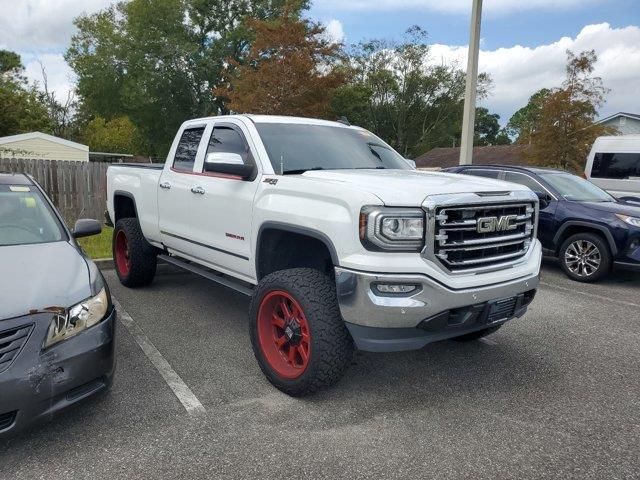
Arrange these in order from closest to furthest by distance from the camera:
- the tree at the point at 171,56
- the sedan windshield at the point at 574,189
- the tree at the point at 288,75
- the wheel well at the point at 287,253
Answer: the wheel well at the point at 287,253, the sedan windshield at the point at 574,189, the tree at the point at 288,75, the tree at the point at 171,56

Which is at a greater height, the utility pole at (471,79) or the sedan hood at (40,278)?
the utility pole at (471,79)

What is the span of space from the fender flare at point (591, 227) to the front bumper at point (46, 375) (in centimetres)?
694

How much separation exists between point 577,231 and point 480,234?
5350 mm

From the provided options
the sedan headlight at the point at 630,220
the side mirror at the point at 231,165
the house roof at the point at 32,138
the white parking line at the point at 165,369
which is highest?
the house roof at the point at 32,138

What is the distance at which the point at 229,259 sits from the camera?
171 inches

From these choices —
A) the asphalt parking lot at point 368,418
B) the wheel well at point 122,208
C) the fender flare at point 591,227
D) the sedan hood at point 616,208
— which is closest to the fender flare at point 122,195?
the wheel well at point 122,208

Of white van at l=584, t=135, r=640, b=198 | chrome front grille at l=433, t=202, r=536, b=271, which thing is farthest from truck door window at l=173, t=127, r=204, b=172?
white van at l=584, t=135, r=640, b=198

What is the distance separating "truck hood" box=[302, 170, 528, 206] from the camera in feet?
10.2

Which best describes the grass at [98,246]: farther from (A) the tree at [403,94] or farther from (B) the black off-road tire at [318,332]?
(A) the tree at [403,94]

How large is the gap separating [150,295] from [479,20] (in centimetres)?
997

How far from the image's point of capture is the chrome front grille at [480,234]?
10.4ft

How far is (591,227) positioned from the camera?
7566 mm

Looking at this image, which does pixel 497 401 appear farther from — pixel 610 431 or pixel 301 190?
pixel 301 190

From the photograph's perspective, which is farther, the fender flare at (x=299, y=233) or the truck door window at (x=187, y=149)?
the truck door window at (x=187, y=149)
